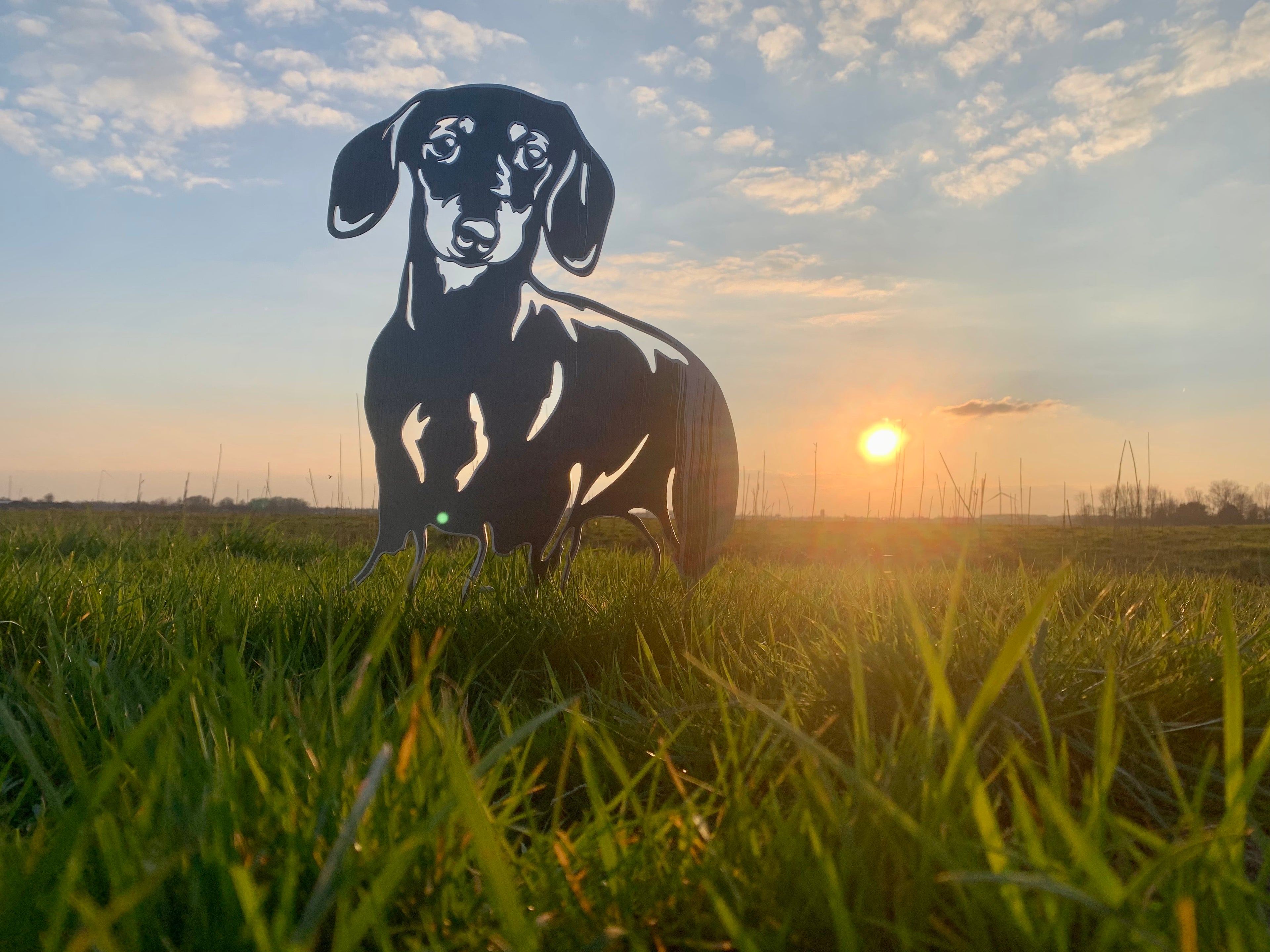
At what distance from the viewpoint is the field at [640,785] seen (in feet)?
2.87

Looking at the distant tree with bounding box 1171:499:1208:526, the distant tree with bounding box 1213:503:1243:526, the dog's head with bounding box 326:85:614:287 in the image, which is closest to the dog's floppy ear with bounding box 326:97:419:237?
the dog's head with bounding box 326:85:614:287

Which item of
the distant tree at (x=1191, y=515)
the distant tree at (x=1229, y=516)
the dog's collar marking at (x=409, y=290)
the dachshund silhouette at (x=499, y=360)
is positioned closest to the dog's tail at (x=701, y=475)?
the dachshund silhouette at (x=499, y=360)

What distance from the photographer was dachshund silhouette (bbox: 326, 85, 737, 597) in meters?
3.32

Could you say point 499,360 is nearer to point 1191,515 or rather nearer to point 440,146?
point 440,146

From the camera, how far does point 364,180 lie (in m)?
3.40

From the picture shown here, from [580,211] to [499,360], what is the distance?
0.76 metres

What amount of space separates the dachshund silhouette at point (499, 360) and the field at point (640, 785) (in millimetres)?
769

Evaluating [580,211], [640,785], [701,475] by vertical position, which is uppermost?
[580,211]

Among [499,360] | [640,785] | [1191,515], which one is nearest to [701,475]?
[499,360]

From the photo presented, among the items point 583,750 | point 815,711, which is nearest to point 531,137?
point 815,711

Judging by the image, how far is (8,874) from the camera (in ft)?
3.10

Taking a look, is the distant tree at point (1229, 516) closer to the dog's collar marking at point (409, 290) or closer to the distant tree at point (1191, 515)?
the distant tree at point (1191, 515)

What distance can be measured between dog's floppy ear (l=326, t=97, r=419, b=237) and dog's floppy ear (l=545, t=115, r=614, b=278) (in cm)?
68

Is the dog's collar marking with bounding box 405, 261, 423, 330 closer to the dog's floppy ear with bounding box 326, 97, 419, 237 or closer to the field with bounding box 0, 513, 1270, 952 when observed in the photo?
the dog's floppy ear with bounding box 326, 97, 419, 237
